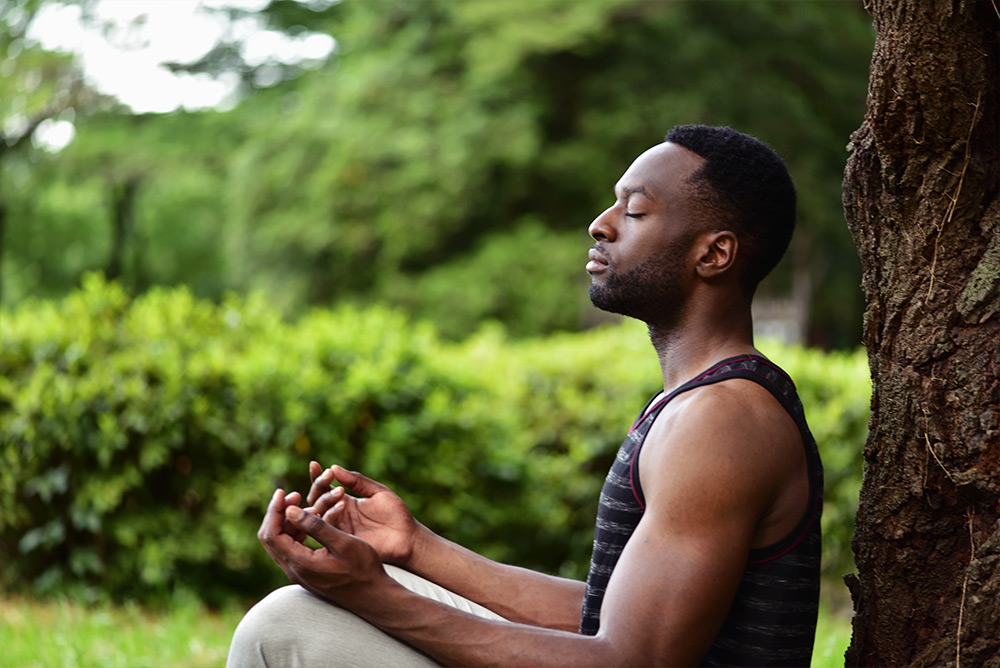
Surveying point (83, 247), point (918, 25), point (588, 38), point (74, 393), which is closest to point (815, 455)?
point (918, 25)

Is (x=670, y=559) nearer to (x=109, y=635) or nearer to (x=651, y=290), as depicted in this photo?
(x=651, y=290)

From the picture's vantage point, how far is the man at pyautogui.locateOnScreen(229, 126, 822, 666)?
181cm

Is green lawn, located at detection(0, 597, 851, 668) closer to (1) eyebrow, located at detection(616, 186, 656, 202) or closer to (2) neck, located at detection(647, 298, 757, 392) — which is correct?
(2) neck, located at detection(647, 298, 757, 392)

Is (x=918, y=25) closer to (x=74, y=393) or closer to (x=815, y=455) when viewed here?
(x=815, y=455)

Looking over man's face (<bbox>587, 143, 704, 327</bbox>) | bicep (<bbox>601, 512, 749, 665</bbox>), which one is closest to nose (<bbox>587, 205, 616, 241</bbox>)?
man's face (<bbox>587, 143, 704, 327</bbox>)

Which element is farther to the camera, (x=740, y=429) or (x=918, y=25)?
(x=918, y=25)

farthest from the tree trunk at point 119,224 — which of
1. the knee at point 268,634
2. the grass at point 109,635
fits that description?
the knee at point 268,634

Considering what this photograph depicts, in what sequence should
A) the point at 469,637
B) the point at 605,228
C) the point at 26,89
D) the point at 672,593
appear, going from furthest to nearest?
the point at 26,89, the point at 605,228, the point at 469,637, the point at 672,593

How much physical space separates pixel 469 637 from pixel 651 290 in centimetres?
84

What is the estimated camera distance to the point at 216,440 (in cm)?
556

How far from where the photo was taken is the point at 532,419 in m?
6.66

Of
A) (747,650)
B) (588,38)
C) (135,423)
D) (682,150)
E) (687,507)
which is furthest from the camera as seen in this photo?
(588,38)

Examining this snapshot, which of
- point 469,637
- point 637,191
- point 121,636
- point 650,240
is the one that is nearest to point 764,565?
point 469,637

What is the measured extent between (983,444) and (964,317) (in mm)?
272
